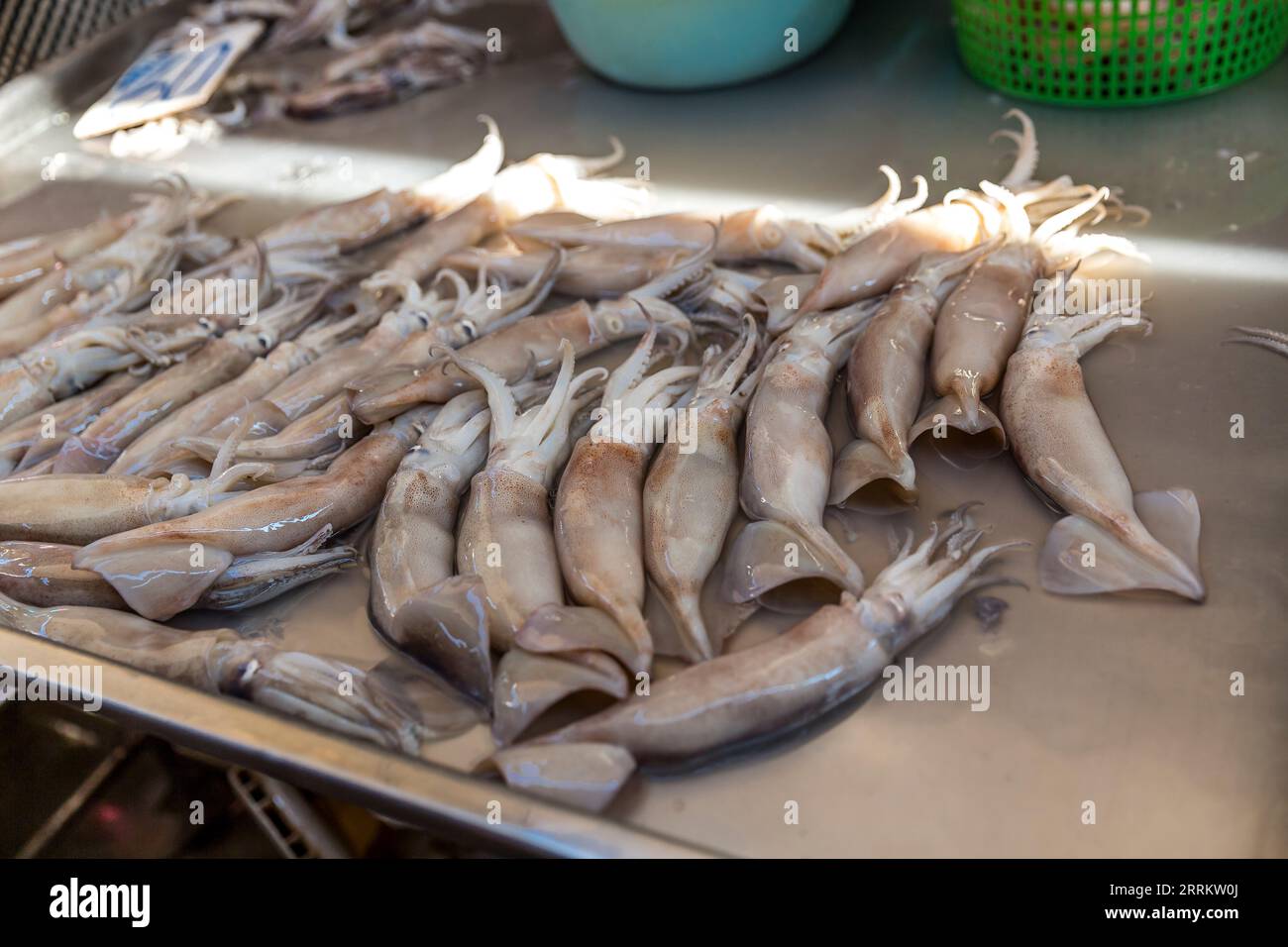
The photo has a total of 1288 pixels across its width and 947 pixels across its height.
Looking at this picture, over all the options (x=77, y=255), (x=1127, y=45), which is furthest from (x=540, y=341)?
(x=1127, y=45)

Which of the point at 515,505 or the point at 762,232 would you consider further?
the point at 762,232

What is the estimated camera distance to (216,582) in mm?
1846

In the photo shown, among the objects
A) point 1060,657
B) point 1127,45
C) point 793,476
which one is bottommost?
point 1060,657

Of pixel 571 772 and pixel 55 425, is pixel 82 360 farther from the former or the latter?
pixel 571 772

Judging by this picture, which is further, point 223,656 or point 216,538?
point 216,538

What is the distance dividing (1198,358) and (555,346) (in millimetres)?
1215

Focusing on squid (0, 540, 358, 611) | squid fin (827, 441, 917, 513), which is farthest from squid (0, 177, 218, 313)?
squid fin (827, 441, 917, 513)

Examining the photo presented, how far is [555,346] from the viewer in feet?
7.50

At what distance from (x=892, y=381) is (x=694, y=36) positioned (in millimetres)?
1729

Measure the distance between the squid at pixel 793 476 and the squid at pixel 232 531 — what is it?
2.21 ft
